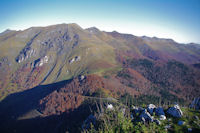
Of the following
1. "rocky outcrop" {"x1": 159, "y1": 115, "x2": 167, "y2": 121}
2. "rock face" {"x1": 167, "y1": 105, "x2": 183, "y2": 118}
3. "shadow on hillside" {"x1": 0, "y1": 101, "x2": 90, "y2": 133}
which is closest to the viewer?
"rocky outcrop" {"x1": 159, "y1": 115, "x2": 167, "y2": 121}

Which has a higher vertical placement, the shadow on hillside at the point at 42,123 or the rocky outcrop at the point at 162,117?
the rocky outcrop at the point at 162,117

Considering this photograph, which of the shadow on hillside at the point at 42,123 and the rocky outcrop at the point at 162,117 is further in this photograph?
the shadow on hillside at the point at 42,123

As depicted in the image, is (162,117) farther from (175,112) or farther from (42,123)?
(42,123)

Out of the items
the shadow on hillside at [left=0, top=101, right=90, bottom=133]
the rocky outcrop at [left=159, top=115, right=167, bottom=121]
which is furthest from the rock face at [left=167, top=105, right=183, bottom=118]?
the shadow on hillside at [left=0, top=101, right=90, bottom=133]

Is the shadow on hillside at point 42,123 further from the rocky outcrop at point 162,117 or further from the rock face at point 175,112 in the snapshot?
the rocky outcrop at point 162,117

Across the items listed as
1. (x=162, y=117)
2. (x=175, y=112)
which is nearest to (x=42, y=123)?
(x=162, y=117)

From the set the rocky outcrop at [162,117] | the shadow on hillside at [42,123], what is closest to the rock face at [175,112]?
the rocky outcrop at [162,117]

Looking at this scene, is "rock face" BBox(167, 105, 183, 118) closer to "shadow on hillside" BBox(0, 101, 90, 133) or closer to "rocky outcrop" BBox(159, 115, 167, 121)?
"rocky outcrop" BBox(159, 115, 167, 121)

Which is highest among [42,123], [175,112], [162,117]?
[175,112]

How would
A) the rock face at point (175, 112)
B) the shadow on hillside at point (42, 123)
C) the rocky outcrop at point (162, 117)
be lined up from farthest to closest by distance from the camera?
1. the shadow on hillside at point (42, 123)
2. the rock face at point (175, 112)
3. the rocky outcrop at point (162, 117)

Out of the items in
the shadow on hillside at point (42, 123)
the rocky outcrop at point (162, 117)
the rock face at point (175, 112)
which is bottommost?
the shadow on hillside at point (42, 123)

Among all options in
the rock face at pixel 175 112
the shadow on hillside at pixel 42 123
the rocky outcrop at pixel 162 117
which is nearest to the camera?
the rocky outcrop at pixel 162 117

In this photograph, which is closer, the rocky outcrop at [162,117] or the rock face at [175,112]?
the rocky outcrop at [162,117]
